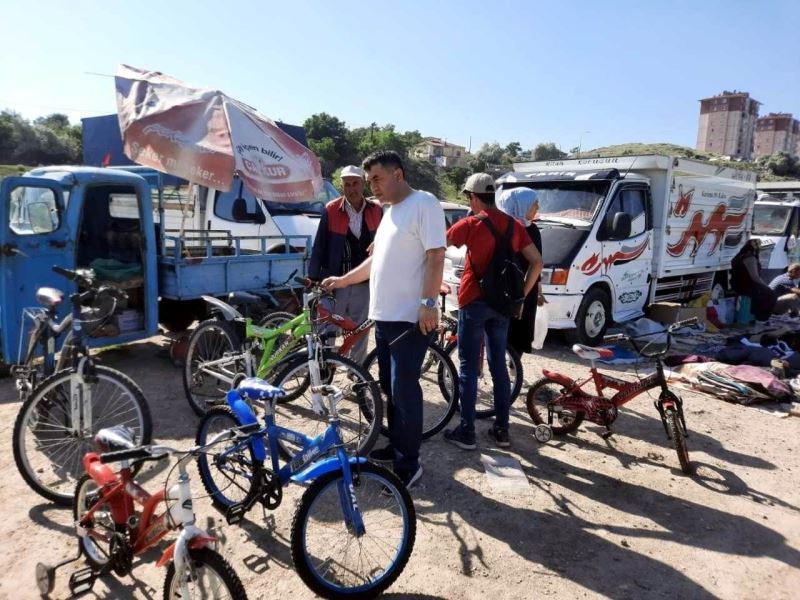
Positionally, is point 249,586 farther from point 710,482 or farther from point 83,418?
point 710,482

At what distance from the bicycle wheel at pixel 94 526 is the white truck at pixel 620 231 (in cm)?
541

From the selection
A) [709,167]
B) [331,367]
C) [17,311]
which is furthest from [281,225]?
[709,167]

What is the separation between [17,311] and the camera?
4543 millimetres

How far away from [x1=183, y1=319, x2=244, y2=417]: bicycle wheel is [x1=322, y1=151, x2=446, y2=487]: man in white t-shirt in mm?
1683

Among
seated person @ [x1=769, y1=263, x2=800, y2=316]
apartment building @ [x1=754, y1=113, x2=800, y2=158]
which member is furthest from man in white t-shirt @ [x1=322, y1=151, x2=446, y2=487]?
apartment building @ [x1=754, y1=113, x2=800, y2=158]

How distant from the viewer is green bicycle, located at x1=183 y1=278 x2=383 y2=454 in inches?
151

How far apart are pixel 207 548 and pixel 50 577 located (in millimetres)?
1047

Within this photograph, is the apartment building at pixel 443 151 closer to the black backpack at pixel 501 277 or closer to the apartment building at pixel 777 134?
the apartment building at pixel 777 134

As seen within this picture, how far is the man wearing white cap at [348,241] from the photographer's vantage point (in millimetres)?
4770

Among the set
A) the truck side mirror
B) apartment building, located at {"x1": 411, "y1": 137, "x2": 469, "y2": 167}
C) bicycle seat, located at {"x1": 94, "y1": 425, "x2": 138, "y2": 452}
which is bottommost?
bicycle seat, located at {"x1": 94, "y1": 425, "x2": 138, "y2": 452}

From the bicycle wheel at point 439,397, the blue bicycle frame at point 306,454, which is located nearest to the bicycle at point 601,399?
the bicycle wheel at point 439,397

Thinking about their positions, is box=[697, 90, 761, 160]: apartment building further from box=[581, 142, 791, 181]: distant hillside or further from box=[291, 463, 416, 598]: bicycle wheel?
box=[291, 463, 416, 598]: bicycle wheel

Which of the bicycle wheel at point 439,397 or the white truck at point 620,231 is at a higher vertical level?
the white truck at point 620,231

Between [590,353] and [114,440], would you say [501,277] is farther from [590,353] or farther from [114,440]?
[114,440]
